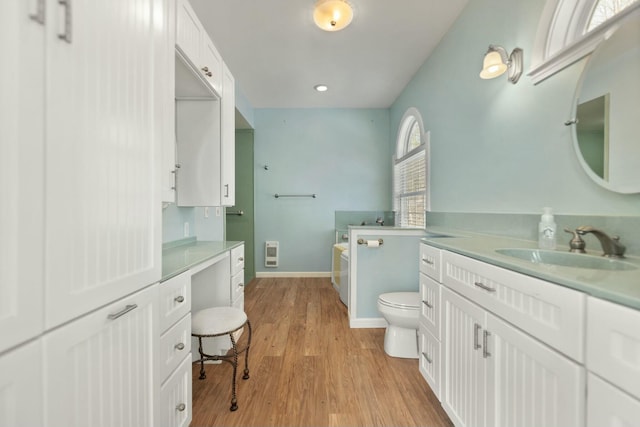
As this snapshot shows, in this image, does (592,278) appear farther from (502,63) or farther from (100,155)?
(502,63)

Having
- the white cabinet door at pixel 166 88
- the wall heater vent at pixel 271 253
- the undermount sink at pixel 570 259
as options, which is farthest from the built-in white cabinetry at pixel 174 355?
the wall heater vent at pixel 271 253

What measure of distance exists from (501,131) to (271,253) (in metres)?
3.45

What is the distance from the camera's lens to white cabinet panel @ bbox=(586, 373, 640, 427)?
54 centimetres

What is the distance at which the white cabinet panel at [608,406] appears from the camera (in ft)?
1.77

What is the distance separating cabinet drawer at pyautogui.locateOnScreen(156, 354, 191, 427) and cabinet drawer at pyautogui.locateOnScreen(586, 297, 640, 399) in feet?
4.54

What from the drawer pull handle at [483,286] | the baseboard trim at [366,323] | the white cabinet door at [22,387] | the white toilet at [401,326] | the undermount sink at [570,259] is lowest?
the baseboard trim at [366,323]

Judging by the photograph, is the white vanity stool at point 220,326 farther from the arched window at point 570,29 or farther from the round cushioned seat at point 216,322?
the arched window at point 570,29

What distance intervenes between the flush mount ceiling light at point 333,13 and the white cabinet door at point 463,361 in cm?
193

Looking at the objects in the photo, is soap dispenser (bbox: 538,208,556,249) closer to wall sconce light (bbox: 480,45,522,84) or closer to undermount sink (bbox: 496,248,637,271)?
undermount sink (bbox: 496,248,637,271)

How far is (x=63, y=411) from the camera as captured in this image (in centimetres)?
63

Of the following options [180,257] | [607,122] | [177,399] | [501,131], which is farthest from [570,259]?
[180,257]

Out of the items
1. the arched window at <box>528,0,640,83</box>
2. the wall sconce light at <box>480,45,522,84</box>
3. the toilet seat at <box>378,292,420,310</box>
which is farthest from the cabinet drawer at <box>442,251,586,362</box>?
the wall sconce light at <box>480,45,522,84</box>

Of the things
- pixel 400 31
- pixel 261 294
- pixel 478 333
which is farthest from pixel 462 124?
pixel 261 294

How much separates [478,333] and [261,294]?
2.94 m
